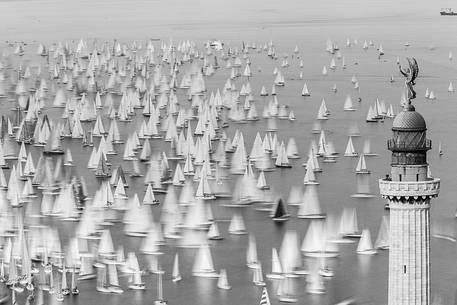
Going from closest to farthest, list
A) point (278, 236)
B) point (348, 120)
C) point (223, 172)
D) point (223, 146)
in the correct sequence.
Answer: point (278, 236) → point (223, 172) → point (223, 146) → point (348, 120)

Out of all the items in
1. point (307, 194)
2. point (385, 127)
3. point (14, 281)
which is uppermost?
point (385, 127)

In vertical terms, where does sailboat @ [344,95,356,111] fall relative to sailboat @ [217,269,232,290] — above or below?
above

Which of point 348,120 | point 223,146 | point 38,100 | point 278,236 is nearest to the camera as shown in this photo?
point 278,236

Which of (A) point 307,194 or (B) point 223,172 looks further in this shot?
(B) point 223,172

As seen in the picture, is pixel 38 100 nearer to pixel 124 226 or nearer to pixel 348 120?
pixel 348 120

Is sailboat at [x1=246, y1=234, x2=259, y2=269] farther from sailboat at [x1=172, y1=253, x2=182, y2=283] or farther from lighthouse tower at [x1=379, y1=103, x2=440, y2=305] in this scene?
lighthouse tower at [x1=379, y1=103, x2=440, y2=305]

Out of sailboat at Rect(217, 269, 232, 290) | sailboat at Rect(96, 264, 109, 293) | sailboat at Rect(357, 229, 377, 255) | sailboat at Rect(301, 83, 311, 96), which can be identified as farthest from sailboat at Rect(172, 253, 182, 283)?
sailboat at Rect(301, 83, 311, 96)

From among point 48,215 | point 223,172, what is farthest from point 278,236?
point 223,172

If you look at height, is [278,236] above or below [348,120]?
below
